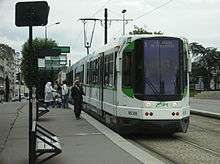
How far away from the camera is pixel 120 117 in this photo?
16.9 metres

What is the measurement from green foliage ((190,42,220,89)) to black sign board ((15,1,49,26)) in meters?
121

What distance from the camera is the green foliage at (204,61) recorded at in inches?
5231

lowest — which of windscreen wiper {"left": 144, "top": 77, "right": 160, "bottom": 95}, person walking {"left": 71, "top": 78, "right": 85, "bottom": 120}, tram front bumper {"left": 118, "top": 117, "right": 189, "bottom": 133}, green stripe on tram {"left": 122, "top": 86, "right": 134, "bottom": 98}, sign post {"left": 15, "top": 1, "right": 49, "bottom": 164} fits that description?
tram front bumper {"left": 118, "top": 117, "right": 189, "bottom": 133}

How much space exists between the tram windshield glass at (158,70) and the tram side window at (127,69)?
0.20m

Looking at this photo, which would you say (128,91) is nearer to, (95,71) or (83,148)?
(83,148)

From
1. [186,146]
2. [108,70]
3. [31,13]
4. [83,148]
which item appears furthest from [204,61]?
[31,13]

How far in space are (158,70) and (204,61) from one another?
12209cm

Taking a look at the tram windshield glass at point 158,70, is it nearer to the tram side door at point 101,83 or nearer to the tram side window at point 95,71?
the tram side door at point 101,83

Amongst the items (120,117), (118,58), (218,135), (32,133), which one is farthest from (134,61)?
(32,133)

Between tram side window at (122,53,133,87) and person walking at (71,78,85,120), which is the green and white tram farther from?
person walking at (71,78,85,120)

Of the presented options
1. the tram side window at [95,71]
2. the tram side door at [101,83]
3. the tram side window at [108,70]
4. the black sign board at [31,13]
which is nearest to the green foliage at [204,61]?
the tram side window at [95,71]

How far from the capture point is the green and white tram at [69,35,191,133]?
53.3 ft

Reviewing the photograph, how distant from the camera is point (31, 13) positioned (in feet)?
30.8

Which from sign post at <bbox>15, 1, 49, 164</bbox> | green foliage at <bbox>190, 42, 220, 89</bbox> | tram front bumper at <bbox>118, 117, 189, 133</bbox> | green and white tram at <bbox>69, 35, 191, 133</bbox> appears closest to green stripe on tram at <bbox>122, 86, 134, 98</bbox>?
green and white tram at <bbox>69, 35, 191, 133</bbox>
